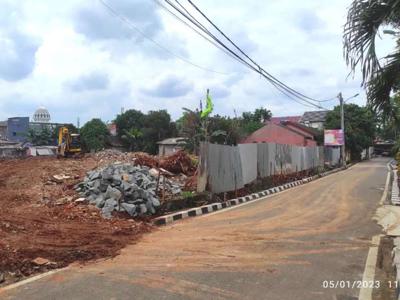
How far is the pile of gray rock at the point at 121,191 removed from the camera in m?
13.6

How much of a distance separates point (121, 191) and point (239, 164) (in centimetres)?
815

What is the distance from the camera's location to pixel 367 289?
7.00 m

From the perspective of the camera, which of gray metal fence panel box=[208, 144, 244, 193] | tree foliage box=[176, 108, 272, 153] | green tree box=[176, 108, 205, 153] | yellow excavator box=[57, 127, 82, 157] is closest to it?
gray metal fence panel box=[208, 144, 244, 193]

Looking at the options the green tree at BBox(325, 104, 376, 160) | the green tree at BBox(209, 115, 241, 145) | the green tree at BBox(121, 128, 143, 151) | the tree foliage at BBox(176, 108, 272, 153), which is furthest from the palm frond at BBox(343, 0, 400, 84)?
the green tree at BBox(121, 128, 143, 151)

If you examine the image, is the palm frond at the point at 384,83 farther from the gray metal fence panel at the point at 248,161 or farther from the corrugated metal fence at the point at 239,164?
the gray metal fence panel at the point at 248,161

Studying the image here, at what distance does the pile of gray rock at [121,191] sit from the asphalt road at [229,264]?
1270mm

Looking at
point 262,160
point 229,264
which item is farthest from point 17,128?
point 229,264

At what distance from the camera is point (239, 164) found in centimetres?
2131

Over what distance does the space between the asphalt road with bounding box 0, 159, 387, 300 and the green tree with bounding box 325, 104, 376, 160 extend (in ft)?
203

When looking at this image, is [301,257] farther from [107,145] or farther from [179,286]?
[107,145]

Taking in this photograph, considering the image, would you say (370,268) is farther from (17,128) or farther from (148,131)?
(17,128)

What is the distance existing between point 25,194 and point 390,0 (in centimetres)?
1128

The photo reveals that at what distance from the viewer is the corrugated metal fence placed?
1781 centimetres

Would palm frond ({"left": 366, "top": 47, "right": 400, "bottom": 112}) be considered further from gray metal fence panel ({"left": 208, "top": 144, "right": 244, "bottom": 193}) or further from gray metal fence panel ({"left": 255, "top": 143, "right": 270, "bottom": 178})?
gray metal fence panel ({"left": 255, "top": 143, "right": 270, "bottom": 178})
